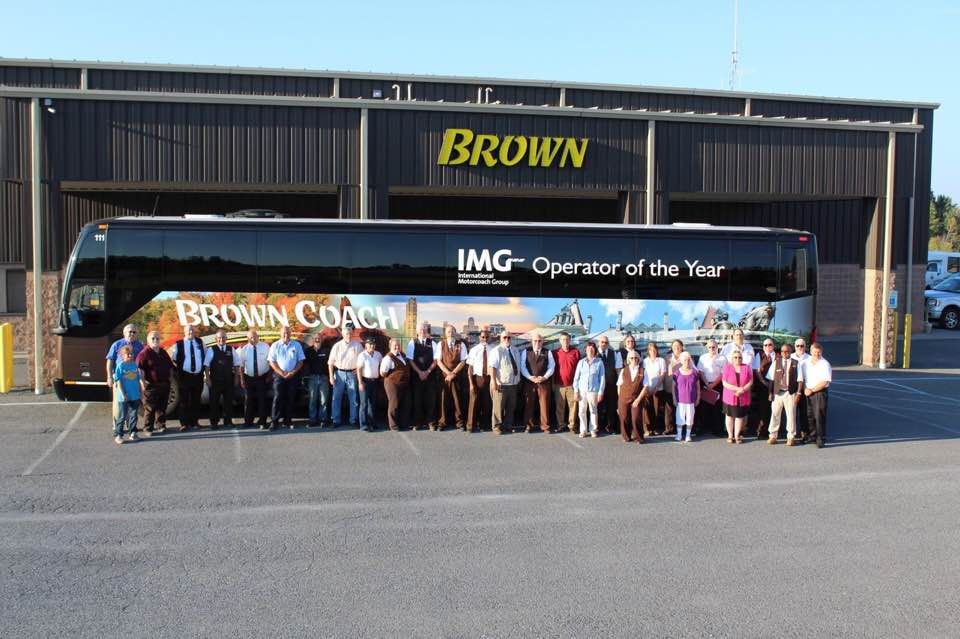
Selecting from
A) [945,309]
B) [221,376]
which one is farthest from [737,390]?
[945,309]

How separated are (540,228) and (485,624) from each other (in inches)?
366

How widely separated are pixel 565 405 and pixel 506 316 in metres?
1.75

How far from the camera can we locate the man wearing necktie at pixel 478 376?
13594 mm

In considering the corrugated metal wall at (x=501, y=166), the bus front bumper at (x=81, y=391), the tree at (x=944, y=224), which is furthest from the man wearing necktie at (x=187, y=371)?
the tree at (x=944, y=224)

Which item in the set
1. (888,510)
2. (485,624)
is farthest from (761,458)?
(485,624)

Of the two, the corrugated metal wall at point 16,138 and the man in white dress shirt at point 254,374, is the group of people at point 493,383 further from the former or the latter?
the corrugated metal wall at point 16,138

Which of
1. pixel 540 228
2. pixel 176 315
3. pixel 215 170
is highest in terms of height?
pixel 215 170

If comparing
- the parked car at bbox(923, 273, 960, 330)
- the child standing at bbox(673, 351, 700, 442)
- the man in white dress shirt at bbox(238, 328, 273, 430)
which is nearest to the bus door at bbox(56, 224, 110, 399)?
→ the man in white dress shirt at bbox(238, 328, 273, 430)

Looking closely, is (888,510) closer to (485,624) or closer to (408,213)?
(485,624)

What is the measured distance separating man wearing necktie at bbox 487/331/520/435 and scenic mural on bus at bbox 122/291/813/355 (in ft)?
2.44

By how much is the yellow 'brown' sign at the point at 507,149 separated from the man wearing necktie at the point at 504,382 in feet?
20.7

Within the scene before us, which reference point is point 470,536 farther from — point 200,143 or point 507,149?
point 200,143

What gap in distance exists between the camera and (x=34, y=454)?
37.2ft

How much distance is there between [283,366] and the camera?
43.9ft
